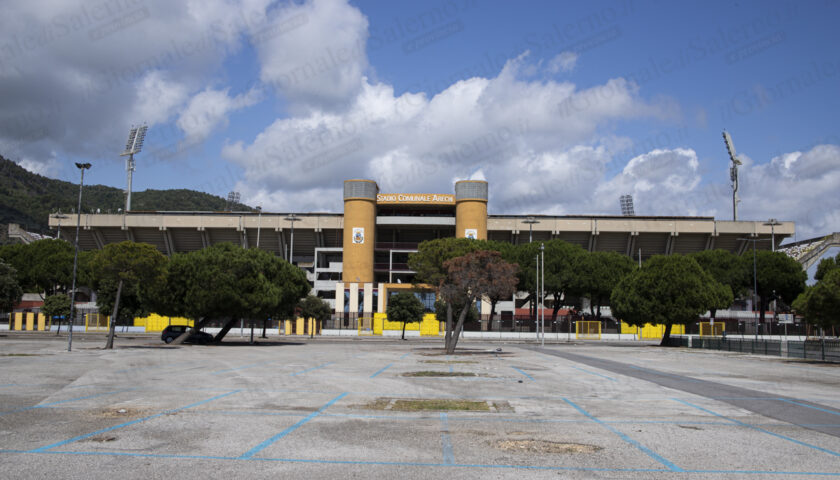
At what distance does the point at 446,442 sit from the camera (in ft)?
29.9

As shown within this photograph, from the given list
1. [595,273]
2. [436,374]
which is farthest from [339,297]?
[436,374]

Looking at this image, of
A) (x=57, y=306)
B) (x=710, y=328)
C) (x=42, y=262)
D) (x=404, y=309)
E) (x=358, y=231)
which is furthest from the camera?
(x=358, y=231)

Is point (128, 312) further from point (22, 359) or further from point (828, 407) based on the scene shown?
point (828, 407)

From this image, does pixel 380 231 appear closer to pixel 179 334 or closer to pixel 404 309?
pixel 404 309

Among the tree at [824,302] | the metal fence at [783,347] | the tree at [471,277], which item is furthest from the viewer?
the tree at [471,277]

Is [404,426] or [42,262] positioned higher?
[42,262]

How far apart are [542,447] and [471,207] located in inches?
3228

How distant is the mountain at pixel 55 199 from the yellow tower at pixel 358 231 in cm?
4974

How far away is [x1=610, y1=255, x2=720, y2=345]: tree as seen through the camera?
49.8 m

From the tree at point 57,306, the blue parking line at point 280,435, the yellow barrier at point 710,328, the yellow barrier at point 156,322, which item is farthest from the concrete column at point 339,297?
the blue parking line at point 280,435

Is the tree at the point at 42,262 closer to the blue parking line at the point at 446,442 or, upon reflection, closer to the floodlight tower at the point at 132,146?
the floodlight tower at the point at 132,146

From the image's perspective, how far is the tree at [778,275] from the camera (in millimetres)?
83062

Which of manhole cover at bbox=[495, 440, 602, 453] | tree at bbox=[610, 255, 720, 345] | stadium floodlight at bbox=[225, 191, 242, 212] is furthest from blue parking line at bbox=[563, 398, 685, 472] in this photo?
stadium floodlight at bbox=[225, 191, 242, 212]

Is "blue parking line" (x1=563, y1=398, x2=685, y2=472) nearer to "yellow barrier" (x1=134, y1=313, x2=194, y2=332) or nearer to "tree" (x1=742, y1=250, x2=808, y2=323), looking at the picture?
"yellow barrier" (x1=134, y1=313, x2=194, y2=332)
